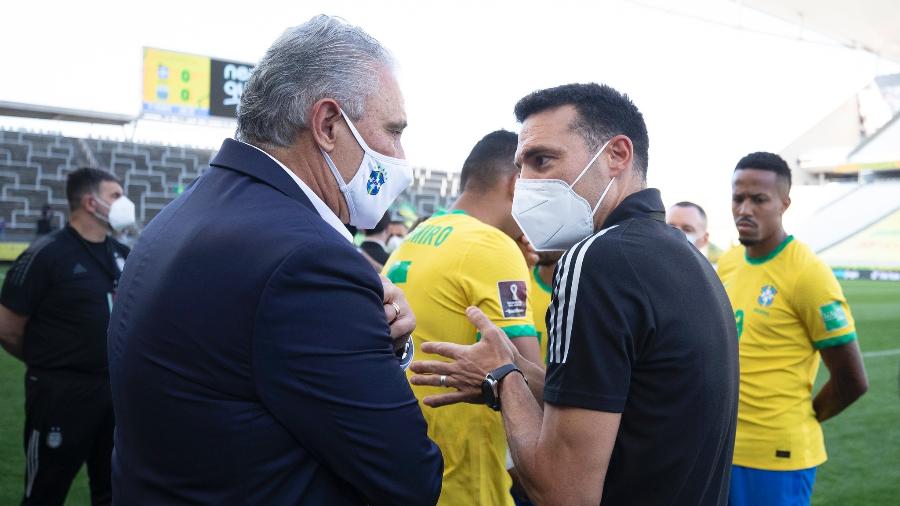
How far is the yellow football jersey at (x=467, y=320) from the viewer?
8.93 feet

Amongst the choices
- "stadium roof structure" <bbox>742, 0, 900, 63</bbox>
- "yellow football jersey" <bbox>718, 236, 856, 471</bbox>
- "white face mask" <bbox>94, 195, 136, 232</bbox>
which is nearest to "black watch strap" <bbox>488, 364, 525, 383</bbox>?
"yellow football jersey" <bbox>718, 236, 856, 471</bbox>

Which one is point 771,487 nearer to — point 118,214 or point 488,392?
point 488,392

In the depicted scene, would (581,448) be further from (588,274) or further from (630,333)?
(588,274)

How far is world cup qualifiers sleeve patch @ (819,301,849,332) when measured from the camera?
11.2ft

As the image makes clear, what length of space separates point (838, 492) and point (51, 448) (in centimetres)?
574

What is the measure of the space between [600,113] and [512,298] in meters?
0.91

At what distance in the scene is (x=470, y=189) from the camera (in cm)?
330

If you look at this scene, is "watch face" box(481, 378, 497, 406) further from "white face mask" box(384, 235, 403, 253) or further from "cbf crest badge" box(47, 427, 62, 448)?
"white face mask" box(384, 235, 403, 253)

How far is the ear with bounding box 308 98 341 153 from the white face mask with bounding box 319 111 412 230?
21mm

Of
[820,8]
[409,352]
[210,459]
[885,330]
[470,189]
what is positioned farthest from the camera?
[820,8]

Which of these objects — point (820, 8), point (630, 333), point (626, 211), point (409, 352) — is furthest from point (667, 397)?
point (820, 8)

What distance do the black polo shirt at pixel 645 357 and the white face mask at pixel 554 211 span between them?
38 centimetres

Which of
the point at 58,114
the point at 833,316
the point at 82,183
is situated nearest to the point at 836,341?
the point at 833,316

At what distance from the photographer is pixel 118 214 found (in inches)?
181
